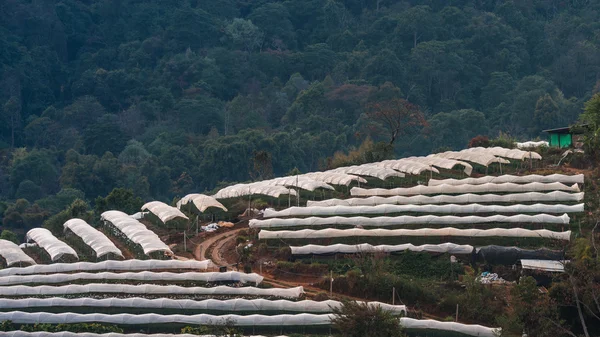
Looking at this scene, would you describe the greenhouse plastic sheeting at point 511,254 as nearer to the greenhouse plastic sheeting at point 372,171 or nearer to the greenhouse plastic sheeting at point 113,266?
the greenhouse plastic sheeting at point 113,266

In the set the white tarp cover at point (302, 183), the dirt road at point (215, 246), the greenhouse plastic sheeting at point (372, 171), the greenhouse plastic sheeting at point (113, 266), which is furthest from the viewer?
the greenhouse plastic sheeting at point (372, 171)

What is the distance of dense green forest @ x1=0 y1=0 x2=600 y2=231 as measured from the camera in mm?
106500

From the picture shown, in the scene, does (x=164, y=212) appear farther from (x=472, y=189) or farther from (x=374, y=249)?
(x=472, y=189)

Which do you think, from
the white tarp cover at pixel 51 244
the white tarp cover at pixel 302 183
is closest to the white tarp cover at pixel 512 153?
the white tarp cover at pixel 302 183

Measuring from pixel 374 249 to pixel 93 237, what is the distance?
1296cm

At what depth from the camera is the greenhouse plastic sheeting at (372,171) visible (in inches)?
2512

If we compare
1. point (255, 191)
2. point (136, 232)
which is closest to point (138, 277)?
point (136, 232)

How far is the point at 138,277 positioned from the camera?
49625mm

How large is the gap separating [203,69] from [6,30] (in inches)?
919

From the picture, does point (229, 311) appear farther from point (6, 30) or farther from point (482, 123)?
point (6, 30)

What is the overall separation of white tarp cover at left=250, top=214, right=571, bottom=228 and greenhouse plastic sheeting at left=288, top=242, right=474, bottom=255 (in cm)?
305

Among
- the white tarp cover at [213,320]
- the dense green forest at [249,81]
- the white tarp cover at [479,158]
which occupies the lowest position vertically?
the white tarp cover at [213,320]

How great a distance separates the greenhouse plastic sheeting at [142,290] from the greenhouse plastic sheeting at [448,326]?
18.1 feet

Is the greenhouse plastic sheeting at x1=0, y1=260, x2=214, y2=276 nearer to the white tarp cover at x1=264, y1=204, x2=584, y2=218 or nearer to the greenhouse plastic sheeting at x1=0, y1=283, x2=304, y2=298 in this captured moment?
the greenhouse plastic sheeting at x1=0, y1=283, x2=304, y2=298
